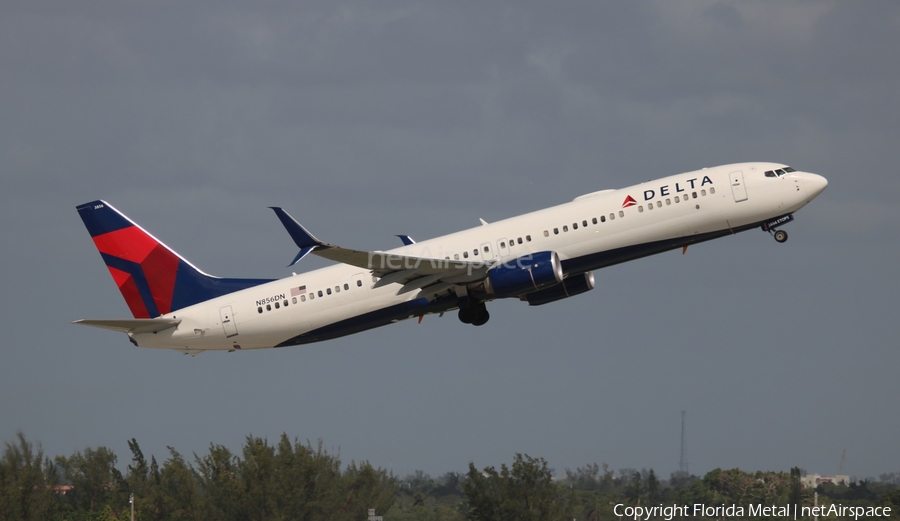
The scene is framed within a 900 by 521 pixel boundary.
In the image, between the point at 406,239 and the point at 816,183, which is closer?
the point at 816,183

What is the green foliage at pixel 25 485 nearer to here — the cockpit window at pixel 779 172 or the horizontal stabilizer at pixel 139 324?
the horizontal stabilizer at pixel 139 324

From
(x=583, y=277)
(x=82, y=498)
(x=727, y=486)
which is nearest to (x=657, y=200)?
(x=583, y=277)

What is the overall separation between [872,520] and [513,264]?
178 feet

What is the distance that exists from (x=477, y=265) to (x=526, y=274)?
2.41 m

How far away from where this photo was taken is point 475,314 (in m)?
53.5

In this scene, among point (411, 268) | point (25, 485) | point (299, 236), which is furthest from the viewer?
point (25, 485)

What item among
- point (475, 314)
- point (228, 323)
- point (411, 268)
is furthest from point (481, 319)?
point (228, 323)

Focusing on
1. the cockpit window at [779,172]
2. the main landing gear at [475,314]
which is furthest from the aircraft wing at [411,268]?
the cockpit window at [779,172]

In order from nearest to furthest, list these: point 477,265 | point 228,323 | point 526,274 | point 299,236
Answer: point 299,236, point 526,274, point 477,265, point 228,323

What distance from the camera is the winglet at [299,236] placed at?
144ft

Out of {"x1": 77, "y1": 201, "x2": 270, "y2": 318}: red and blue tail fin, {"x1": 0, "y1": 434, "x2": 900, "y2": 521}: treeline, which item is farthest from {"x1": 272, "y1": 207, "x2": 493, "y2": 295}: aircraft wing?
{"x1": 0, "y1": 434, "x2": 900, "y2": 521}: treeline

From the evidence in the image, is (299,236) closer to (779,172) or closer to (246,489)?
(779,172)

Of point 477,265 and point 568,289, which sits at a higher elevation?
point 477,265

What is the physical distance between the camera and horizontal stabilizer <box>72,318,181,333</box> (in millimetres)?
52594
